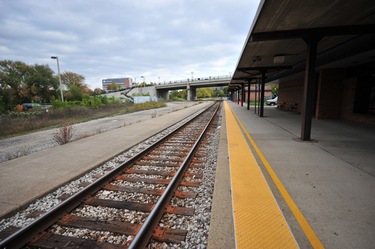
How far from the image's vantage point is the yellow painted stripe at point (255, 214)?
242 cm

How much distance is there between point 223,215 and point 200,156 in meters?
3.07

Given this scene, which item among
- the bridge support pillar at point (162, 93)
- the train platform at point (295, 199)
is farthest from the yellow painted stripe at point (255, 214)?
the bridge support pillar at point (162, 93)

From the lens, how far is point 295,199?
3373 millimetres

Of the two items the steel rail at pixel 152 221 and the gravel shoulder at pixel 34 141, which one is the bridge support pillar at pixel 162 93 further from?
the steel rail at pixel 152 221

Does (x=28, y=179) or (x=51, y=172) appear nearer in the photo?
(x=28, y=179)

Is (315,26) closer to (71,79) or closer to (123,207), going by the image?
(123,207)

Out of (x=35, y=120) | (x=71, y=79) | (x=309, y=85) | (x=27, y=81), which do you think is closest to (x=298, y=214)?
(x=309, y=85)

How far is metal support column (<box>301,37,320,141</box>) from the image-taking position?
277 inches

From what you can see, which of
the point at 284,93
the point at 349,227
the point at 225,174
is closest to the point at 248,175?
the point at 225,174

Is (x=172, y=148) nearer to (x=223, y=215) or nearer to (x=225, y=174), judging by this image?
(x=225, y=174)

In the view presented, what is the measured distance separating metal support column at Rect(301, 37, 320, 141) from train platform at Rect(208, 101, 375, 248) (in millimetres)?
1368

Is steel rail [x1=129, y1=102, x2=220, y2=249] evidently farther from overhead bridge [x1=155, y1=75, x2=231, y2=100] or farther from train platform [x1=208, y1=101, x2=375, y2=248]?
overhead bridge [x1=155, y1=75, x2=231, y2=100]

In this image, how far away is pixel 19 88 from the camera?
138 feet

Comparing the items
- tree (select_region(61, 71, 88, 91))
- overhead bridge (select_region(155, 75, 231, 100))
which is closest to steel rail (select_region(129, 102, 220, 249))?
overhead bridge (select_region(155, 75, 231, 100))
